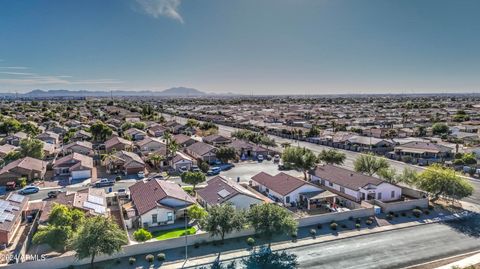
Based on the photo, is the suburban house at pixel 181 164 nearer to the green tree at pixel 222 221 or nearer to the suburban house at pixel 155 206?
the suburban house at pixel 155 206

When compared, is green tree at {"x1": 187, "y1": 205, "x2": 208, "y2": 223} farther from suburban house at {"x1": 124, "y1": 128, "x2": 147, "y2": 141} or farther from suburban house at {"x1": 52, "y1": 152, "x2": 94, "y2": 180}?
suburban house at {"x1": 124, "y1": 128, "x2": 147, "y2": 141}

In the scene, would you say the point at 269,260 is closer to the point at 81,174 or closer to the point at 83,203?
the point at 83,203

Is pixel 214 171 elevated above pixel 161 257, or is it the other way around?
pixel 161 257

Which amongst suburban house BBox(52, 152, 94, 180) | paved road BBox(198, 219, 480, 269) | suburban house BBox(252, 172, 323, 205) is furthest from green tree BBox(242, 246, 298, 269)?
suburban house BBox(52, 152, 94, 180)

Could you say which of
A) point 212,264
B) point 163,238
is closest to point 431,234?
point 212,264

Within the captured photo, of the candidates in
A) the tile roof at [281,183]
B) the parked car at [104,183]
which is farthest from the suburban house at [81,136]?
the tile roof at [281,183]

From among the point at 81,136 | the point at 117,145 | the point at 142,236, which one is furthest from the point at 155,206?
the point at 81,136
